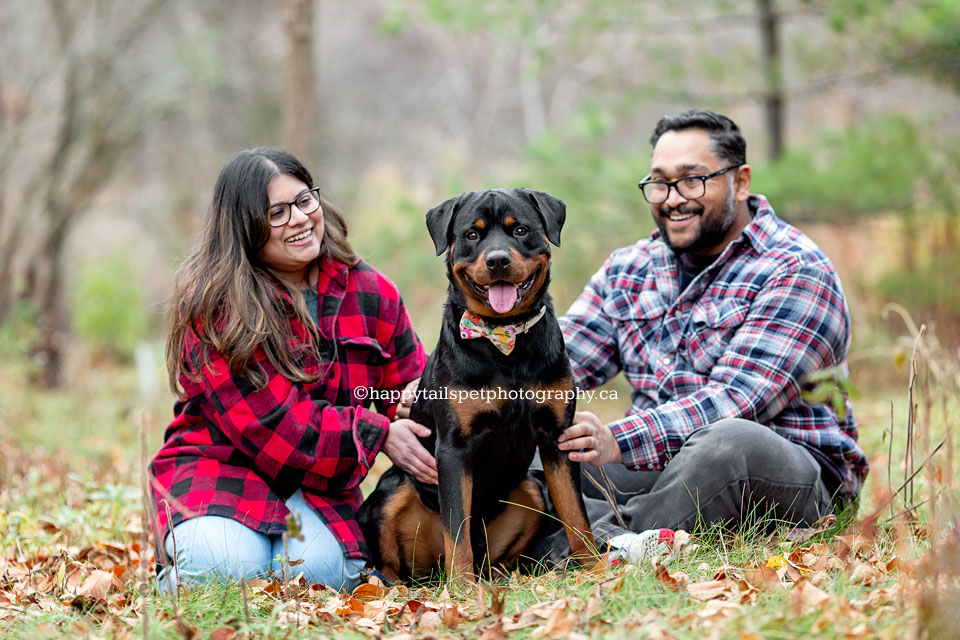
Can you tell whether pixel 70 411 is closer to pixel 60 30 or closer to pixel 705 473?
pixel 60 30

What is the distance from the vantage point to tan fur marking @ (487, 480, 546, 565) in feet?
10.3

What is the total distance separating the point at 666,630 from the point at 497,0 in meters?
6.78

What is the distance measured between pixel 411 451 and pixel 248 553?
67cm

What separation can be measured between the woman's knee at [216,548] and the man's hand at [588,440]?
3.78ft

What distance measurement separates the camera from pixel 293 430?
9.91ft

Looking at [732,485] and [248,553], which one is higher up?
[732,485]

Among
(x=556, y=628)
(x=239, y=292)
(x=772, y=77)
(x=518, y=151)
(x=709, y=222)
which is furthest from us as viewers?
(x=518, y=151)

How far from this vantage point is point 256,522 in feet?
10.1

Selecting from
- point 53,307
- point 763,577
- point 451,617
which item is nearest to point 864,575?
point 763,577

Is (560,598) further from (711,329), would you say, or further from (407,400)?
(711,329)

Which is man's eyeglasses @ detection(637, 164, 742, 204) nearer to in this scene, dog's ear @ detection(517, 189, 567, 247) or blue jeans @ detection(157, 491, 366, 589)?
dog's ear @ detection(517, 189, 567, 247)

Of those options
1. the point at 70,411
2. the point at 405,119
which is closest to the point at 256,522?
the point at 70,411

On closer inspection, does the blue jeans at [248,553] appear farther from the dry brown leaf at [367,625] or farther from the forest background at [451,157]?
the forest background at [451,157]

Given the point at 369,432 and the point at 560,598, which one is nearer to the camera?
the point at 560,598
